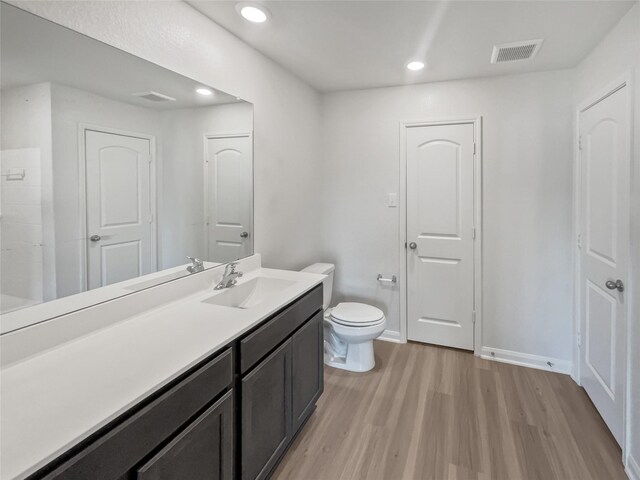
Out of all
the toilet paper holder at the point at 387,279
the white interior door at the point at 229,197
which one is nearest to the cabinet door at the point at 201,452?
the white interior door at the point at 229,197

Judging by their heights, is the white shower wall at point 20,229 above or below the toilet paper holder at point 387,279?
above

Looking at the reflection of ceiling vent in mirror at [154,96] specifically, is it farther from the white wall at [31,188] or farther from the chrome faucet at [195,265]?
the chrome faucet at [195,265]

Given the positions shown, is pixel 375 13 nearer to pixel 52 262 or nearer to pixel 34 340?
pixel 52 262

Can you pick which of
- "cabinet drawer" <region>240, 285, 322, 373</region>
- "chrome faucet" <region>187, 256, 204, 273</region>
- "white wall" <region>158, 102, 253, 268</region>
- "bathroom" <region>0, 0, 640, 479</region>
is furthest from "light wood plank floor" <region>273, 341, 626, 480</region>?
"white wall" <region>158, 102, 253, 268</region>

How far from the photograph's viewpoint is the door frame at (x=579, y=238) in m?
1.72

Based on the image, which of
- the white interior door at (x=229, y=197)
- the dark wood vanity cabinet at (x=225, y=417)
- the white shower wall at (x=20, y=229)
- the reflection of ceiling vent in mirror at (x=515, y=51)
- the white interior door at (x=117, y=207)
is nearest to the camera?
the dark wood vanity cabinet at (x=225, y=417)

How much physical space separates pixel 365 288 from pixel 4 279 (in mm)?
2679

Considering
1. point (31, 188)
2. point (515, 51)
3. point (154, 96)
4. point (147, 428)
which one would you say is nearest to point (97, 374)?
point (147, 428)

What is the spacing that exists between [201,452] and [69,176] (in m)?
1.07

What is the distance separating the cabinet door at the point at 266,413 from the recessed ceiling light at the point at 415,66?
213 centimetres

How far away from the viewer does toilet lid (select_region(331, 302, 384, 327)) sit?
8.60 feet

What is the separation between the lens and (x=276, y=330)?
1.59 metres

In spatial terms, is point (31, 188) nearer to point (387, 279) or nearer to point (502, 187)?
point (387, 279)

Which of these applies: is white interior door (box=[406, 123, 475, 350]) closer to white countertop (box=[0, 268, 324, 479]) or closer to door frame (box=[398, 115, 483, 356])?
door frame (box=[398, 115, 483, 356])
